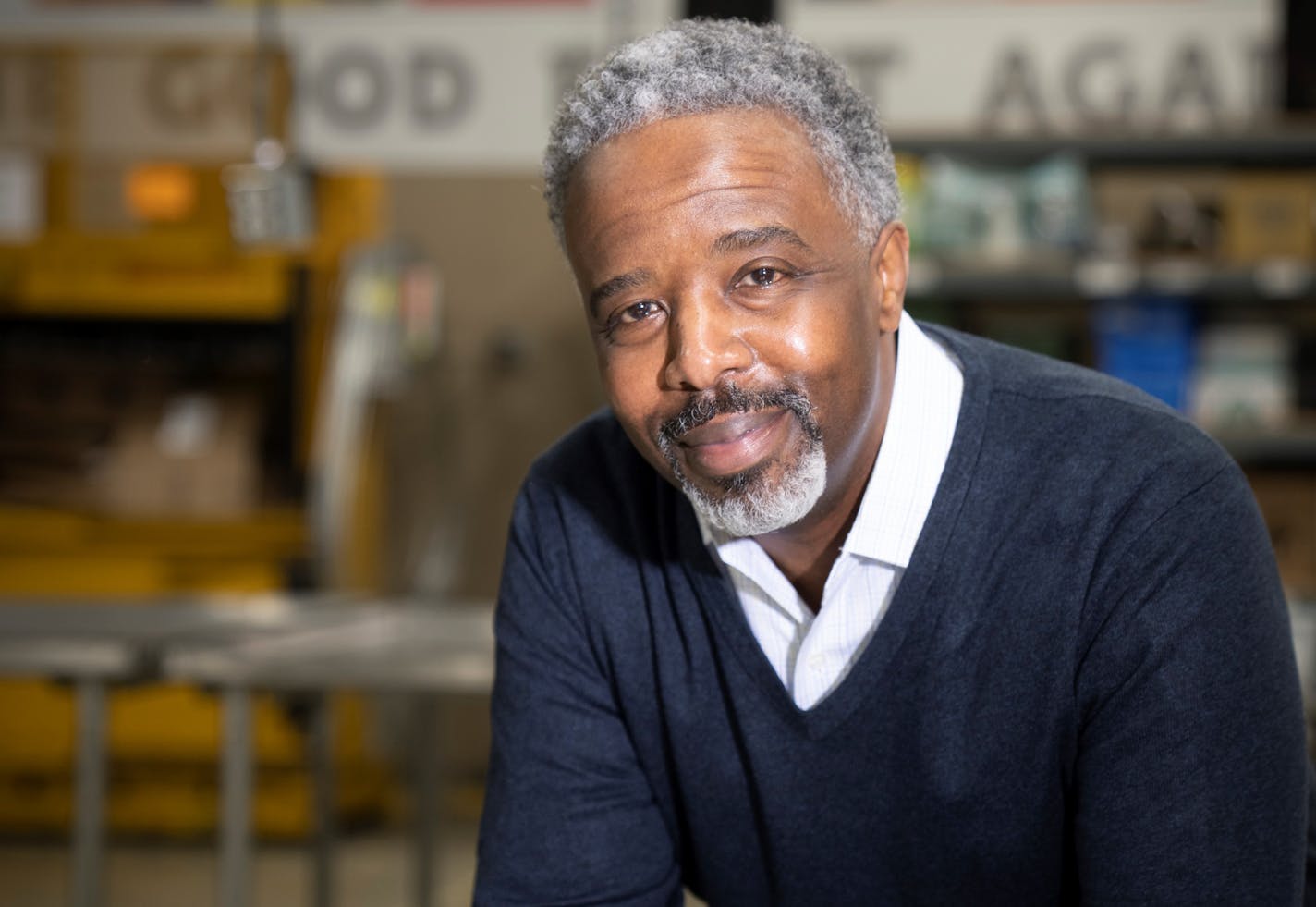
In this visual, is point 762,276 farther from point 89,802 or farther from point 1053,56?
point 1053,56

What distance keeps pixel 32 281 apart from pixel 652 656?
4.02 m

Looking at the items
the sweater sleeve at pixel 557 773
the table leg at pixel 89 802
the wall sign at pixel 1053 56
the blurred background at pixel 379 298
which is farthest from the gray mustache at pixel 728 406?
the wall sign at pixel 1053 56

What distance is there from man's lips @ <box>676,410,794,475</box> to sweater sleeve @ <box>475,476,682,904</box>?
23 centimetres

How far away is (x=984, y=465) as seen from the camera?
3.79 ft

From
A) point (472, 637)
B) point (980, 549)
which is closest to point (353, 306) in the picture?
point (472, 637)

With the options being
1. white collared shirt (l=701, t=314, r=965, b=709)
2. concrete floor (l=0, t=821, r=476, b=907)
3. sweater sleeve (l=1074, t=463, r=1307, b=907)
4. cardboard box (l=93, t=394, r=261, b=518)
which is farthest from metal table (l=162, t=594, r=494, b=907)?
cardboard box (l=93, t=394, r=261, b=518)

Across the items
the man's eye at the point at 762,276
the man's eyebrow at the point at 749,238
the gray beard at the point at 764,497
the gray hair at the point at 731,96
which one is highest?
the gray hair at the point at 731,96

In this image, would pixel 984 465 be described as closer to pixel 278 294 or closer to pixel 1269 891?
pixel 1269 891

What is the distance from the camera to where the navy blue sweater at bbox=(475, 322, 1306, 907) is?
40.5 inches

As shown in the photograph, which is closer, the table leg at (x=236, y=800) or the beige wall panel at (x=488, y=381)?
the table leg at (x=236, y=800)

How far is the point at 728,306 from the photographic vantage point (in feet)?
3.66

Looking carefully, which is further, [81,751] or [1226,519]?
[81,751]

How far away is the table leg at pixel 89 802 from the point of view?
2.60m

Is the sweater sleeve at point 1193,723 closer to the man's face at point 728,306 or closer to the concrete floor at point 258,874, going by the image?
the man's face at point 728,306
